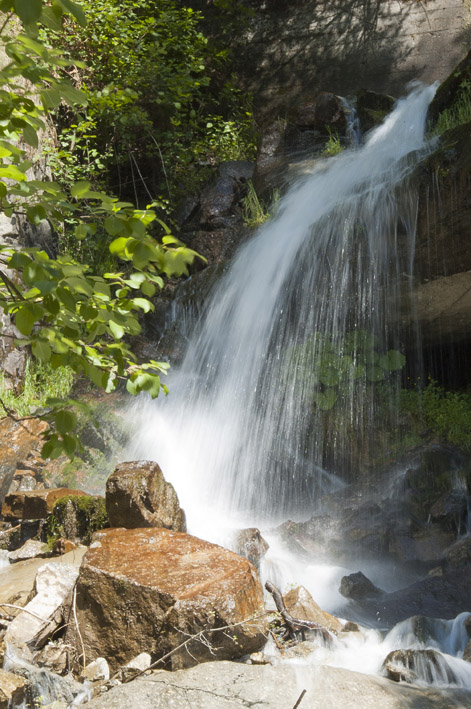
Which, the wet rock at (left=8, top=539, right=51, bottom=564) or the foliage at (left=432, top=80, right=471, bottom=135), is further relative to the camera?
the foliage at (left=432, top=80, right=471, bottom=135)

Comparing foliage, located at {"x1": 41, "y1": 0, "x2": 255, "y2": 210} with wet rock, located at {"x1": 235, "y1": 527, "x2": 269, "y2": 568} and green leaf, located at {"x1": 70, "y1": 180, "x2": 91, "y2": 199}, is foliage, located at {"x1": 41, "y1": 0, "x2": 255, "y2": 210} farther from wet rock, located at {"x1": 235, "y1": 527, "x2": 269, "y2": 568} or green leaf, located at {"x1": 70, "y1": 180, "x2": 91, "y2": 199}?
green leaf, located at {"x1": 70, "y1": 180, "x2": 91, "y2": 199}

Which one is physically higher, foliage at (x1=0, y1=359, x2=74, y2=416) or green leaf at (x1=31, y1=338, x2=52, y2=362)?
green leaf at (x1=31, y1=338, x2=52, y2=362)

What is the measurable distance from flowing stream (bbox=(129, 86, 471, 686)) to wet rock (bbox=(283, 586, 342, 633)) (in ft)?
6.09

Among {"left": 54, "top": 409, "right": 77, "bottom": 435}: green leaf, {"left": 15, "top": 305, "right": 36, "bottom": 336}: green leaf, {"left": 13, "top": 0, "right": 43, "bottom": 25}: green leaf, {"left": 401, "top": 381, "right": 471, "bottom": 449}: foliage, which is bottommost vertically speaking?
{"left": 401, "top": 381, "right": 471, "bottom": 449}: foliage

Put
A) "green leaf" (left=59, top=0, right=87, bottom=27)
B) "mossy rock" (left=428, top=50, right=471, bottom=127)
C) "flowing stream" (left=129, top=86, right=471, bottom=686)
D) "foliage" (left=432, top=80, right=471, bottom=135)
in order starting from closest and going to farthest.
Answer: "green leaf" (left=59, top=0, right=87, bottom=27) < "flowing stream" (left=129, top=86, right=471, bottom=686) < "foliage" (left=432, top=80, right=471, bottom=135) < "mossy rock" (left=428, top=50, right=471, bottom=127)

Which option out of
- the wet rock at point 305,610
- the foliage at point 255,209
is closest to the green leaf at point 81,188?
the wet rock at point 305,610

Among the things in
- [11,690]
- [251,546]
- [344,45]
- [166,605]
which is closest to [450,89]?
[344,45]

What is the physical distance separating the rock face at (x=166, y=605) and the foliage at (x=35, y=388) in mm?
4488

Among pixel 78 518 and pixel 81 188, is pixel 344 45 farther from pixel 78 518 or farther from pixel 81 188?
pixel 81 188

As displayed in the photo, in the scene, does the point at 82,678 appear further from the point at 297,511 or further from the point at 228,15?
the point at 228,15

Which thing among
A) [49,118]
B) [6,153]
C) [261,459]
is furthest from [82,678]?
[49,118]

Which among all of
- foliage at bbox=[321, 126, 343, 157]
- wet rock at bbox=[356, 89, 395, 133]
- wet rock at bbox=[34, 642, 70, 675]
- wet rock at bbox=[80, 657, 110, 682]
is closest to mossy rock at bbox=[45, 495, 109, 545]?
wet rock at bbox=[34, 642, 70, 675]

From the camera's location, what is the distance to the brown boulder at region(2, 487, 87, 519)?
549cm

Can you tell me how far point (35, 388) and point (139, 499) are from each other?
4.40 meters
